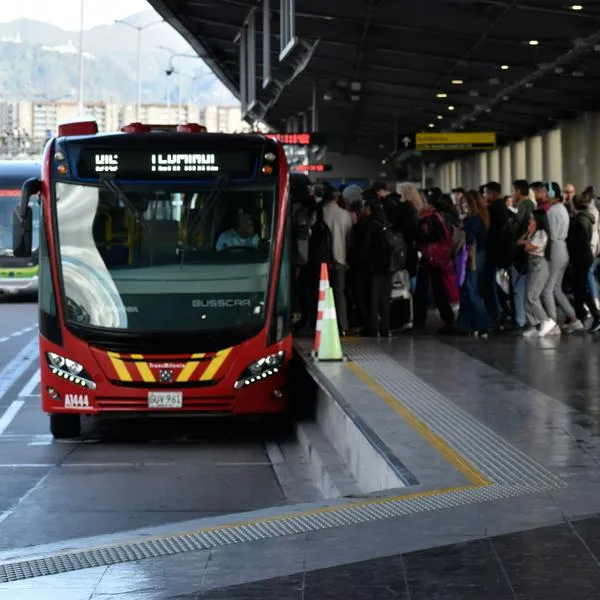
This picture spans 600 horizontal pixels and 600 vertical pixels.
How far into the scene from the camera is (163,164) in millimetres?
14555

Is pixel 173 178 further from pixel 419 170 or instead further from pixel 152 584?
pixel 419 170

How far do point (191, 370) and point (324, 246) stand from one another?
589 cm

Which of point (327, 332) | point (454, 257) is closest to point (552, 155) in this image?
point (454, 257)

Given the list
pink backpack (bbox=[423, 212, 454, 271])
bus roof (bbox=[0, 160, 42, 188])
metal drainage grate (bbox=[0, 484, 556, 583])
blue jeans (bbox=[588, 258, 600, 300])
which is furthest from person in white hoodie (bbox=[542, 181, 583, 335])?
bus roof (bbox=[0, 160, 42, 188])

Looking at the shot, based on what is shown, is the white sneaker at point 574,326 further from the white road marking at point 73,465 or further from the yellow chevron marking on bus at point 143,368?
→ the white road marking at point 73,465

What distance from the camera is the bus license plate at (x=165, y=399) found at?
1380cm

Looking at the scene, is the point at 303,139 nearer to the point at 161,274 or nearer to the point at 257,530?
the point at 161,274

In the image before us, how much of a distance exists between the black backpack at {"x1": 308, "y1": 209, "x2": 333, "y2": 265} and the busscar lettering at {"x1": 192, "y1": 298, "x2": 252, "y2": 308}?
5.31 m

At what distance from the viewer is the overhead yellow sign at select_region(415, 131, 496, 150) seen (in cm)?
4316

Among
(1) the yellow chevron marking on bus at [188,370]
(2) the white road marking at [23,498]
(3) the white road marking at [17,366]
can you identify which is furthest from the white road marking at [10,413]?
(2) the white road marking at [23,498]

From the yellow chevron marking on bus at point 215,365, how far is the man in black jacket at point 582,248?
7489mm

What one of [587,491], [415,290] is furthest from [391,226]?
[587,491]

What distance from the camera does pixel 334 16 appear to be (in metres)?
30.5

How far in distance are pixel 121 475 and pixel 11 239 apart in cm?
2546
